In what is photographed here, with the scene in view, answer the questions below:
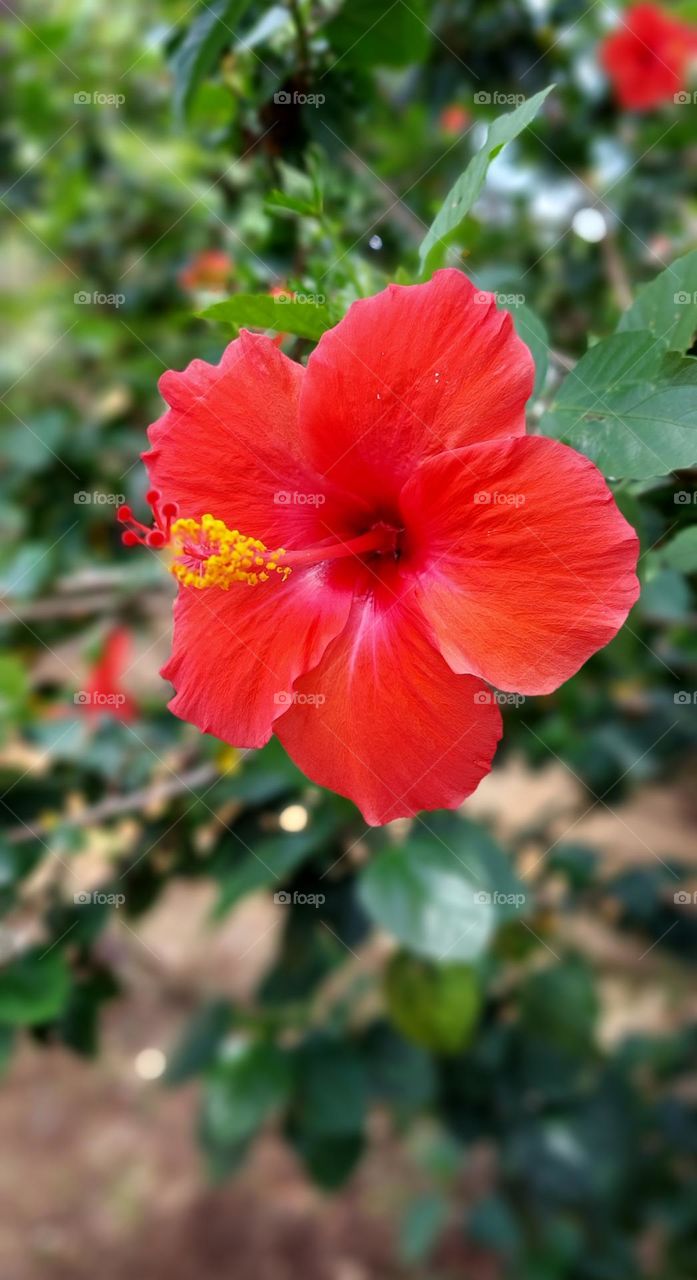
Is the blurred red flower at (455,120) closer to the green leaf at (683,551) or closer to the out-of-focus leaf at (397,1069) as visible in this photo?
the green leaf at (683,551)

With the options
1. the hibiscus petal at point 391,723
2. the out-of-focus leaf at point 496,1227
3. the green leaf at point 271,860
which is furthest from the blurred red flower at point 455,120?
the out-of-focus leaf at point 496,1227

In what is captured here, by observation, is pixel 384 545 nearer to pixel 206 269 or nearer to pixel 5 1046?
pixel 5 1046

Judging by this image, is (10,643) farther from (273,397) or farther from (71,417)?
(273,397)

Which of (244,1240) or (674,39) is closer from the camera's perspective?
(674,39)

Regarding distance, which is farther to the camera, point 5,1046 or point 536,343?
point 5,1046

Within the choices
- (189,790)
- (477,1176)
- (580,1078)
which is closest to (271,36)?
(189,790)

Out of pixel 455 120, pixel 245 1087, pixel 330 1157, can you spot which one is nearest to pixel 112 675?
pixel 245 1087
